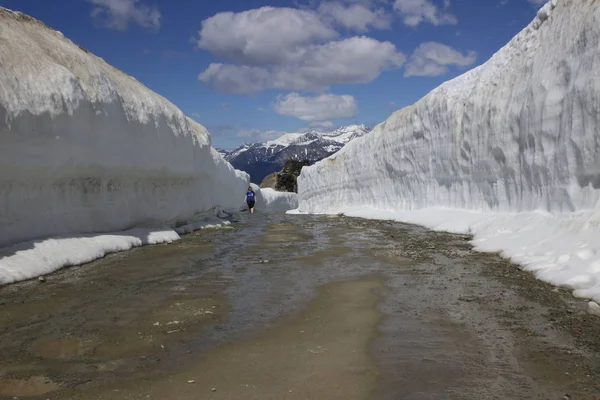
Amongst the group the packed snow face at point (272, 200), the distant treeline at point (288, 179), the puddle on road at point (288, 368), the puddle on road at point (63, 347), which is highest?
the distant treeline at point (288, 179)

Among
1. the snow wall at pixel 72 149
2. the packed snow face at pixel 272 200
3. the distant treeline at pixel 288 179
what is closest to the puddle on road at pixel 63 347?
the snow wall at pixel 72 149

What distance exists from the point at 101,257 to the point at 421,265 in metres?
5.74

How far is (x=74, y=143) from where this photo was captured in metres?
9.27

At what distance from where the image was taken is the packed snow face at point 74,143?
7906mm

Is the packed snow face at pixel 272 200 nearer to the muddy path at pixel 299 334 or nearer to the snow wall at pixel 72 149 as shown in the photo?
the snow wall at pixel 72 149

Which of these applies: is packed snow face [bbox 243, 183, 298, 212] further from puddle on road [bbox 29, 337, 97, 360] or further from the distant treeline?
puddle on road [bbox 29, 337, 97, 360]

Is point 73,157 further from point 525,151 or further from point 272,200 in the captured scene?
point 272,200

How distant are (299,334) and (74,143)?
714cm

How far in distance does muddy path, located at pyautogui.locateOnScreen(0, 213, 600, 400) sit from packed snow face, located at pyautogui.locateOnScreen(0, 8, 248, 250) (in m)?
1.99

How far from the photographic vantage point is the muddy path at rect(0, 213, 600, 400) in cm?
309

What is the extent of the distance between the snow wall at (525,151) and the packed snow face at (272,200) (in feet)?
80.3

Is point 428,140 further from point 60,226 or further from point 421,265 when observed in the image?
point 60,226

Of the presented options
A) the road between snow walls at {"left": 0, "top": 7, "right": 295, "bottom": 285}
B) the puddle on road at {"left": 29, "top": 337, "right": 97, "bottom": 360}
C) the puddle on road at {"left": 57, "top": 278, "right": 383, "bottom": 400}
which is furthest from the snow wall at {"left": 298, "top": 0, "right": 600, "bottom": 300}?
the road between snow walls at {"left": 0, "top": 7, "right": 295, "bottom": 285}

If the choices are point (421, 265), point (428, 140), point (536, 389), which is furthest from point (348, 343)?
point (428, 140)
